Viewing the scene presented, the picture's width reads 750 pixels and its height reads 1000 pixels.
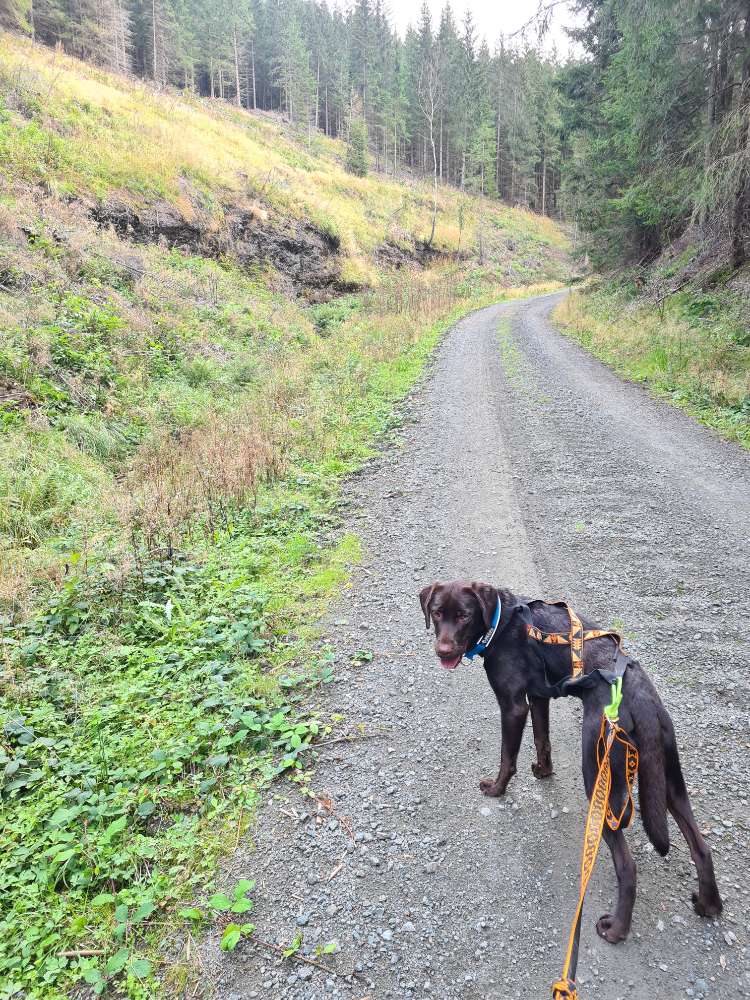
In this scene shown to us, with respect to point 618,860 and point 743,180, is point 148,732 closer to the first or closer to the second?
point 618,860

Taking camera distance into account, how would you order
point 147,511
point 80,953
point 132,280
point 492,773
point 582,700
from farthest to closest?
point 132,280 < point 147,511 < point 492,773 < point 582,700 < point 80,953

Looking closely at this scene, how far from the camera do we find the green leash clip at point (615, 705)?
2303 millimetres

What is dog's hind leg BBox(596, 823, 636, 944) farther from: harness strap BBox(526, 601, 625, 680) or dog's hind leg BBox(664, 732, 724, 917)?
harness strap BBox(526, 601, 625, 680)

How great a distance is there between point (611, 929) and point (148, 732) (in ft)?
9.14

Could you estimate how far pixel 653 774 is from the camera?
91.1 inches

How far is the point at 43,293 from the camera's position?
33.4 feet

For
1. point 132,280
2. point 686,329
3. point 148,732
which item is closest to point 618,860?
point 148,732

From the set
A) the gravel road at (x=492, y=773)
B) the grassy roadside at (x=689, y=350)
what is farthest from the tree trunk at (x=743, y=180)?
the gravel road at (x=492, y=773)

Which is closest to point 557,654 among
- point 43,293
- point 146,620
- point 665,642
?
point 665,642

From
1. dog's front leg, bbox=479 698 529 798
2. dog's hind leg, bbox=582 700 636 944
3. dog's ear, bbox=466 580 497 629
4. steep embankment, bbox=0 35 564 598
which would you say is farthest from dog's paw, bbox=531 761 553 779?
steep embankment, bbox=0 35 564 598

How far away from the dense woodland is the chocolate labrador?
10.1 metres

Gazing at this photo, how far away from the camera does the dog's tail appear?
2314 millimetres

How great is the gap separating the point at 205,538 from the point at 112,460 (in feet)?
9.78

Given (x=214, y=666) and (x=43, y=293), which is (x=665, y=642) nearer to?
(x=214, y=666)
